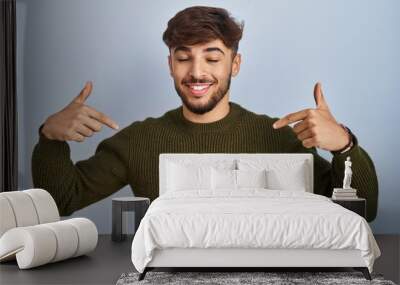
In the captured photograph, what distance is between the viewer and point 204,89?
731 cm

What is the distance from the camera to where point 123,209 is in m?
6.96

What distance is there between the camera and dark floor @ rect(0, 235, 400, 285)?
5152 millimetres

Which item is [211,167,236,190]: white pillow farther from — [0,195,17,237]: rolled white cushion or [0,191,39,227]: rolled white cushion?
[0,195,17,237]: rolled white cushion

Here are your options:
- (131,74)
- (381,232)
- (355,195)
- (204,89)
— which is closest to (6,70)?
(131,74)

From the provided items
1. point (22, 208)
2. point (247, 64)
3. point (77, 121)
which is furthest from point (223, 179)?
point (22, 208)

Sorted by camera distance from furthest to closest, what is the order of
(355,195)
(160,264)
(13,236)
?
1. (355,195)
2. (13,236)
3. (160,264)

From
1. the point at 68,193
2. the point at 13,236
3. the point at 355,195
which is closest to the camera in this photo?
the point at 13,236

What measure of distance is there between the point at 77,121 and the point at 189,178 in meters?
1.48

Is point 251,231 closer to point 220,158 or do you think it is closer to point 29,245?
point 29,245

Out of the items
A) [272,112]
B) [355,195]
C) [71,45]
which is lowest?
[355,195]

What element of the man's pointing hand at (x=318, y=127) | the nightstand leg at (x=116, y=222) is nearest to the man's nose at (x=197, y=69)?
the man's pointing hand at (x=318, y=127)

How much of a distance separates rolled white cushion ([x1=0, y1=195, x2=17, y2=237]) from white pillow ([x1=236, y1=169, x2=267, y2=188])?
2149 mm

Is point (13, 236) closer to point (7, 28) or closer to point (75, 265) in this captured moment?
point (75, 265)

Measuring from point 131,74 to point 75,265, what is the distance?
246cm
